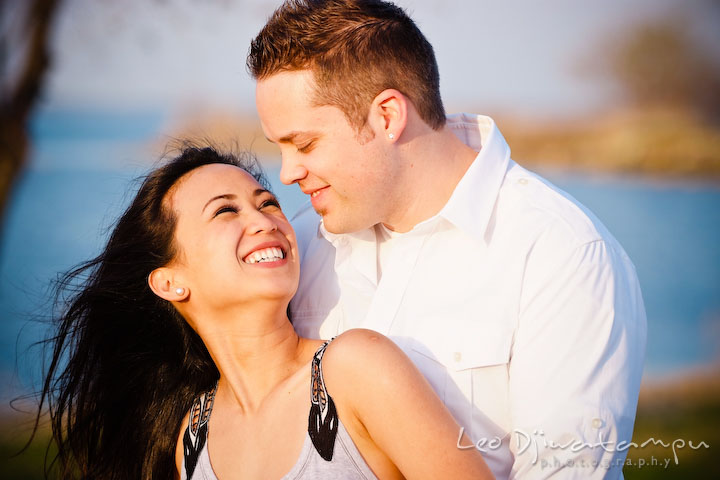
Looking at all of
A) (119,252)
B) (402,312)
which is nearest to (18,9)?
(119,252)

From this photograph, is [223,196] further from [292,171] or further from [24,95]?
[24,95]

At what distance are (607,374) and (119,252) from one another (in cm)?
152

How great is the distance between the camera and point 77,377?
2441 millimetres

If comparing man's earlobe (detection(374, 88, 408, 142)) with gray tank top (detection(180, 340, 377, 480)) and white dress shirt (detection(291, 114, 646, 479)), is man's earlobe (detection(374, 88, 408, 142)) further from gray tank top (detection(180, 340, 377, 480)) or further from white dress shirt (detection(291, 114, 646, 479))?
gray tank top (detection(180, 340, 377, 480))

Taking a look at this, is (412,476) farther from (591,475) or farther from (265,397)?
(265,397)

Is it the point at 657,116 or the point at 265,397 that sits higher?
the point at 657,116

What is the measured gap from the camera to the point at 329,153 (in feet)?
7.06

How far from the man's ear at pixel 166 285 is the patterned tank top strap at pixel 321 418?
0.54 metres

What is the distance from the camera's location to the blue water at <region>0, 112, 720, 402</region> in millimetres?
4684

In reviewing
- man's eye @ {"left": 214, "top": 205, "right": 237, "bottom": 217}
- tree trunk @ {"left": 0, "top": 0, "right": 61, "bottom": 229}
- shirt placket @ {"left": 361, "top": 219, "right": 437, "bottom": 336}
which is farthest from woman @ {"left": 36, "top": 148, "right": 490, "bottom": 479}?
tree trunk @ {"left": 0, "top": 0, "right": 61, "bottom": 229}

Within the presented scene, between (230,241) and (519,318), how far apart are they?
0.83m

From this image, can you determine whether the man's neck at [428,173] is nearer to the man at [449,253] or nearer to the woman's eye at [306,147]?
the man at [449,253]

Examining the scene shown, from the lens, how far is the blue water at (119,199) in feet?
15.4

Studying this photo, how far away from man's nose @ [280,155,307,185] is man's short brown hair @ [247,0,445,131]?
0.64 ft
